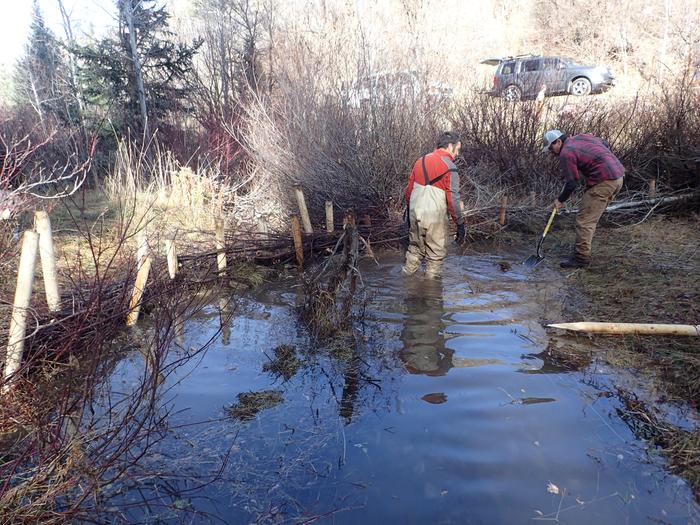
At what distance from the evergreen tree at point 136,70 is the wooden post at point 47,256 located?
41.2ft

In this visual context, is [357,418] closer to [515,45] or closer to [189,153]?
[189,153]

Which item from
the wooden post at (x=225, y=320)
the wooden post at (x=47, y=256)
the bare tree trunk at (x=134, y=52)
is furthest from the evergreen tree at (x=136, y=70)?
the wooden post at (x=47, y=256)

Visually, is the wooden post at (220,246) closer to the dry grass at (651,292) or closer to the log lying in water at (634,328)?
the log lying in water at (634,328)

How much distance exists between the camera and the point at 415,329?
5660 mm

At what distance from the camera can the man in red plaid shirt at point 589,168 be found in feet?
22.3

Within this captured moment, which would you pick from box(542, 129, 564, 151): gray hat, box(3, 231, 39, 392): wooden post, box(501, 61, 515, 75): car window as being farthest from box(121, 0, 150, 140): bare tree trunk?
box(3, 231, 39, 392): wooden post

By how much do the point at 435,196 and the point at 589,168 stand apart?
91.2 inches

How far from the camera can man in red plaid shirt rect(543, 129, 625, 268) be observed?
679 centimetres

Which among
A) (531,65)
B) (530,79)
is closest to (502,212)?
(530,79)

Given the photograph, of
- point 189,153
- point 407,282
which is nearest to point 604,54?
point 189,153

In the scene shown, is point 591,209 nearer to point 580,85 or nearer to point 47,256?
point 47,256

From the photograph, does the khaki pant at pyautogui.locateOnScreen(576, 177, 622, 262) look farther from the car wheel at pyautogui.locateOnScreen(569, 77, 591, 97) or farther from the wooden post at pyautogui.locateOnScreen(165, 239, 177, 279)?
the car wheel at pyautogui.locateOnScreen(569, 77, 591, 97)

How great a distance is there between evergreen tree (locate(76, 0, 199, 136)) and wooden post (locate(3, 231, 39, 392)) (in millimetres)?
13310

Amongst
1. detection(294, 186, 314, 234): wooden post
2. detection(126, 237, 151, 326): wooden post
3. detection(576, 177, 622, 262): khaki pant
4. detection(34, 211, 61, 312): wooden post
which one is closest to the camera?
detection(34, 211, 61, 312): wooden post
